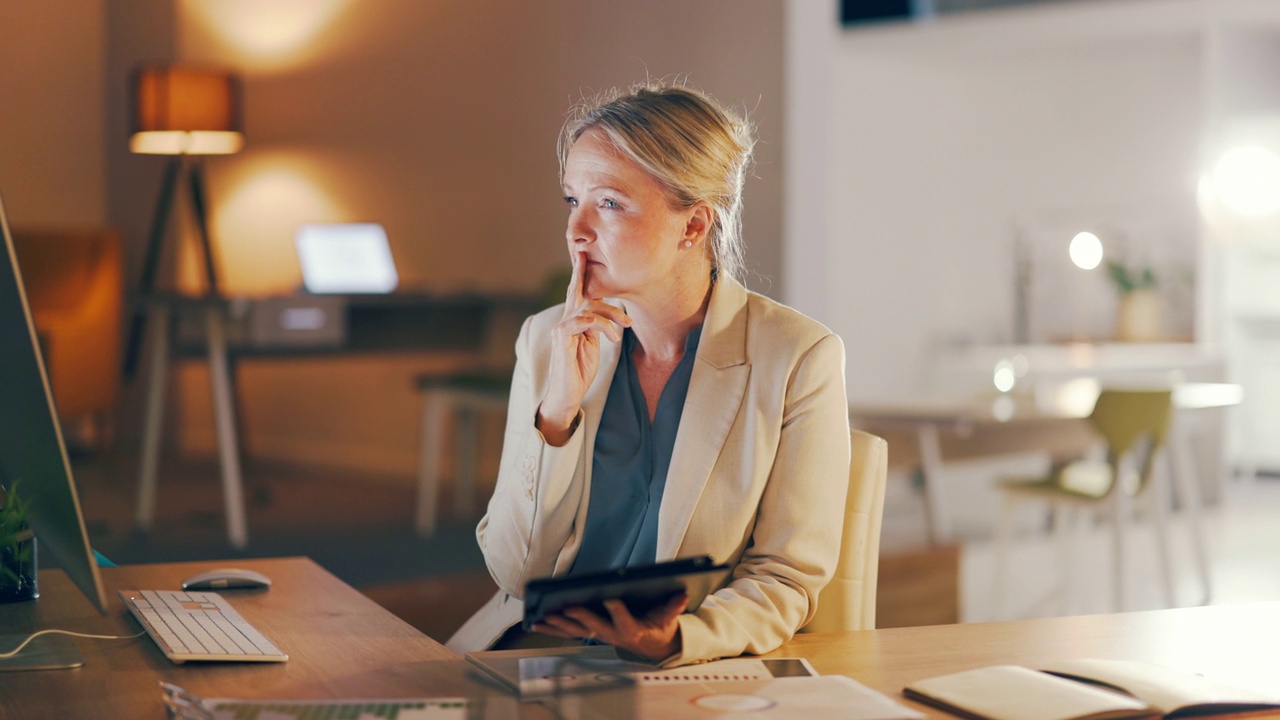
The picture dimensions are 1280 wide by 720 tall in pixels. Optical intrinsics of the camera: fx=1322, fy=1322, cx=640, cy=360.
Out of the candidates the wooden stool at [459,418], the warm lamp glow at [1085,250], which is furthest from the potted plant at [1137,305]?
the wooden stool at [459,418]

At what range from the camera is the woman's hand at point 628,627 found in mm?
1083

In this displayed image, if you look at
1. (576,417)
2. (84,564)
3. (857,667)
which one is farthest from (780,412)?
(84,564)

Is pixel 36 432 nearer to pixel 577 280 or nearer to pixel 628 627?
pixel 628 627

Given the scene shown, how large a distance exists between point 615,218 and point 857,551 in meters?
0.50

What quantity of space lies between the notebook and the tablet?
4.56 m

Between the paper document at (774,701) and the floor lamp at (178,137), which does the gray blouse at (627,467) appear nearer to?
the paper document at (774,701)

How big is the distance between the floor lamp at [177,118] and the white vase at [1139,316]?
4759mm

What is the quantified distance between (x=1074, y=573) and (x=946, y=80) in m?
2.82

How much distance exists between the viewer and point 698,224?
156cm

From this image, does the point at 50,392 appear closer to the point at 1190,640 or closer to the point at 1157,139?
the point at 1190,640

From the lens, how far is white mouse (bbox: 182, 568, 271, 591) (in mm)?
1487

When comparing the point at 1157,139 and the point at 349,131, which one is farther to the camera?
the point at 1157,139

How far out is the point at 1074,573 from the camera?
202 inches

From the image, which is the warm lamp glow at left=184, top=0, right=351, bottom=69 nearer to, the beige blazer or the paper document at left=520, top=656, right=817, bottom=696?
the beige blazer
